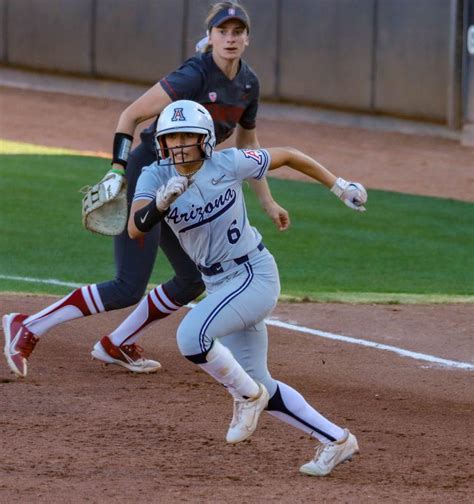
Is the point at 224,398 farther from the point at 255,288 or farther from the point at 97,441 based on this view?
the point at 255,288

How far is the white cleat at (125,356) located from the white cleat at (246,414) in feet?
6.41

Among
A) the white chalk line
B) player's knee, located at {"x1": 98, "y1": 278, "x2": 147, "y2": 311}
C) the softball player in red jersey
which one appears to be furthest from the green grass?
player's knee, located at {"x1": 98, "y1": 278, "x2": 147, "y2": 311}

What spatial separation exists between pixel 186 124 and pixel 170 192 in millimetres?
353

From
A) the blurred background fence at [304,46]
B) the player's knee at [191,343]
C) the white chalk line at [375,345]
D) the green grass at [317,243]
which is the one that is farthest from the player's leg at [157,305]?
the blurred background fence at [304,46]

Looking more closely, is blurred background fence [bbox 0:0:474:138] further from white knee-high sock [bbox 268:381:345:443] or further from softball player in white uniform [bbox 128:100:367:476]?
white knee-high sock [bbox 268:381:345:443]

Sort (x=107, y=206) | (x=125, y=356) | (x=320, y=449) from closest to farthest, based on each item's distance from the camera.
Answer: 1. (x=320, y=449)
2. (x=107, y=206)
3. (x=125, y=356)

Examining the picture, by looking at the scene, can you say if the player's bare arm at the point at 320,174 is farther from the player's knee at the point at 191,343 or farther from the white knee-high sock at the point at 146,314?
the white knee-high sock at the point at 146,314

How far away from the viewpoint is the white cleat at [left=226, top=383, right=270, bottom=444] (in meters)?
4.96

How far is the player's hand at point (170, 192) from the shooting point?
188 inches

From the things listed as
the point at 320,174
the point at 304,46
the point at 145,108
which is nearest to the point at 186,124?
the point at 320,174

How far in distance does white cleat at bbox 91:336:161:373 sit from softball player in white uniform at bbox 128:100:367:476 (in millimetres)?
1728

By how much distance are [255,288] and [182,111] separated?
82 centimetres

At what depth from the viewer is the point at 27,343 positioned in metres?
6.46

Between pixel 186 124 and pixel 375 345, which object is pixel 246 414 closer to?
pixel 186 124
